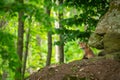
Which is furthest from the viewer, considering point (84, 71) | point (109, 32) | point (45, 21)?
point (109, 32)

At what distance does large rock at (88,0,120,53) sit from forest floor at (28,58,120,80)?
21.4 inches

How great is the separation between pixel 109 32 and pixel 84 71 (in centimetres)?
152

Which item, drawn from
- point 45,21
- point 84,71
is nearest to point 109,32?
point 84,71

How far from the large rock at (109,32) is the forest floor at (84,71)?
54 centimetres

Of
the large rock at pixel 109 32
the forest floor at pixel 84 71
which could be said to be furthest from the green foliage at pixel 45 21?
the forest floor at pixel 84 71

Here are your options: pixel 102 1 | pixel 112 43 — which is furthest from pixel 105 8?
pixel 112 43

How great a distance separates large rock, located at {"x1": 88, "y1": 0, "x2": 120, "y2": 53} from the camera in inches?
329

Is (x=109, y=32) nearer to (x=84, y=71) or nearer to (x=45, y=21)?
(x=84, y=71)

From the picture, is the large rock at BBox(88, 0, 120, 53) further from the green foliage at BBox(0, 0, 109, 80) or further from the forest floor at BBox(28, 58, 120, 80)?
the green foliage at BBox(0, 0, 109, 80)

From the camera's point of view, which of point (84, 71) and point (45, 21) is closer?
point (45, 21)

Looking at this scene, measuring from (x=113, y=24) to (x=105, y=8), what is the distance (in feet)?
5.40

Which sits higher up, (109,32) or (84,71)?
(109,32)

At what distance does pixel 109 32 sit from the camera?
8.43 metres

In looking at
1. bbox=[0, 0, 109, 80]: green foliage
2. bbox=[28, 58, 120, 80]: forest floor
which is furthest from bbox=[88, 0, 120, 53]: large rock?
bbox=[0, 0, 109, 80]: green foliage
